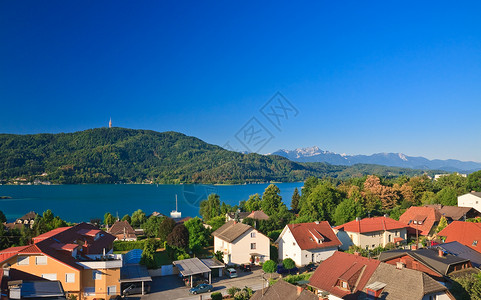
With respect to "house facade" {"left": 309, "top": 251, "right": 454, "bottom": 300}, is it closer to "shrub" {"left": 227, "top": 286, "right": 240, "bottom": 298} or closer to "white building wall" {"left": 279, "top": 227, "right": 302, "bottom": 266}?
"shrub" {"left": 227, "top": 286, "right": 240, "bottom": 298}

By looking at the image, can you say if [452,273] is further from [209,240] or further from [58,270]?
[209,240]

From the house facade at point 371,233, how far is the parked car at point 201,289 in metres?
13.8

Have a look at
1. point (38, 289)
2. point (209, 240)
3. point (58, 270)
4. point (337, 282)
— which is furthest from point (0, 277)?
point (209, 240)

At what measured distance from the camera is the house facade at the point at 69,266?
54.4ft

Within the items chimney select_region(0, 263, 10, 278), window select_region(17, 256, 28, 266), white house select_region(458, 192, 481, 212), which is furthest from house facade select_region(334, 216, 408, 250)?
chimney select_region(0, 263, 10, 278)

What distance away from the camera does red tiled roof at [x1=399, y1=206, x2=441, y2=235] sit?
3177cm

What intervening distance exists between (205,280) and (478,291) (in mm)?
14250

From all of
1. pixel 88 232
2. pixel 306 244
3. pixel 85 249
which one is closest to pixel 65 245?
pixel 85 249

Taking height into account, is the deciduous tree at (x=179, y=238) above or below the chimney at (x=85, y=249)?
below

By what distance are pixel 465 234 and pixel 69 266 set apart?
25311 mm

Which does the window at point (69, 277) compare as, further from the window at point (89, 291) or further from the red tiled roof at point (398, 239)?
the red tiled roof at point (398, 239)

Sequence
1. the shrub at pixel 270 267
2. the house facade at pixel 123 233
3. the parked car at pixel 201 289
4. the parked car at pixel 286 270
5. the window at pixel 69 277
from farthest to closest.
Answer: the house facade at pixel 123 233, the parked car at pixel 286 270, the shrub at pixel 270 267, the parked car at pixel 201 289, the window at pixel 69 277

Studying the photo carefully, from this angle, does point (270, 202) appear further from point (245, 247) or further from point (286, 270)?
point (286, 270)

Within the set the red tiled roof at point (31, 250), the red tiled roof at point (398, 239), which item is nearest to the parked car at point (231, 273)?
the red tiled roof at point (31, 250)
